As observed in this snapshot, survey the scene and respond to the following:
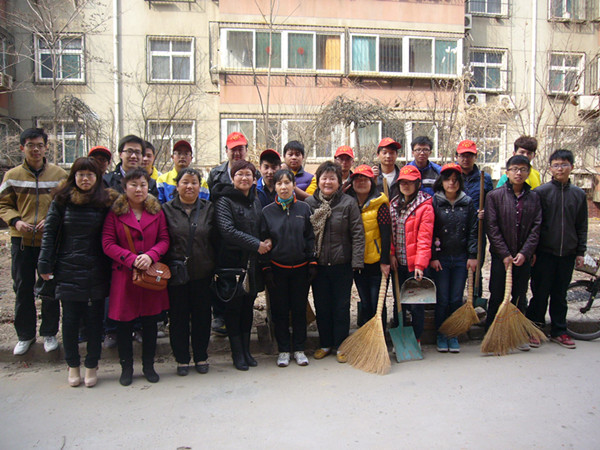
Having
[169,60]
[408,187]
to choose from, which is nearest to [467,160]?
[408,187]

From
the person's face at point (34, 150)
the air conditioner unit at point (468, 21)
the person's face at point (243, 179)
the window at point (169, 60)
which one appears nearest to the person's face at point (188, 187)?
the person's face at point (243, 179)

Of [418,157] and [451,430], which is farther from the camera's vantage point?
[418,157]

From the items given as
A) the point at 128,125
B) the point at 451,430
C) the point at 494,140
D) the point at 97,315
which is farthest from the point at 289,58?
the point at 451,430

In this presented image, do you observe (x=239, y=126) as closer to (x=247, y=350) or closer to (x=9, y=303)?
(x=9, y=303)

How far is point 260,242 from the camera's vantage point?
→ 13.2ft

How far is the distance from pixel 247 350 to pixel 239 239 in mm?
1144

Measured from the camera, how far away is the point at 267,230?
4.18 metres

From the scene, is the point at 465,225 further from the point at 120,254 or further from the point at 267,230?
the point at 120,254

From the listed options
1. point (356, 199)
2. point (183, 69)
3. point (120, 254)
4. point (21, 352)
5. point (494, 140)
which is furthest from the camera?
point (183, 69)

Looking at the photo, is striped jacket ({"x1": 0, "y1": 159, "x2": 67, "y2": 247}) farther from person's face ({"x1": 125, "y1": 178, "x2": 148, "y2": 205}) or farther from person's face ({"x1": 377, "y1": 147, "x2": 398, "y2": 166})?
person's face ({"x1": 377, "y1": 147, "x2": 398, "y2": 166})

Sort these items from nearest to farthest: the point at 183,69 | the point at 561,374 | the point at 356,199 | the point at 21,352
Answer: the point at 561,374 → the point at 21,352 → the point at 356,199 → the point at 183,69

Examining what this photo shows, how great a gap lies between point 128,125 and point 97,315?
38.3 ft

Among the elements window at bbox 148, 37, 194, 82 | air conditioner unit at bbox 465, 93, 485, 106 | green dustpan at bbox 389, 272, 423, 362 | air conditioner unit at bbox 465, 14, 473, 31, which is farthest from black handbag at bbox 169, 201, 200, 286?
air conditioner unit at bbox 465, 14, 473, 31

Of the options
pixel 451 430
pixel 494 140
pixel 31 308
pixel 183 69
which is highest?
pixel 183 69
